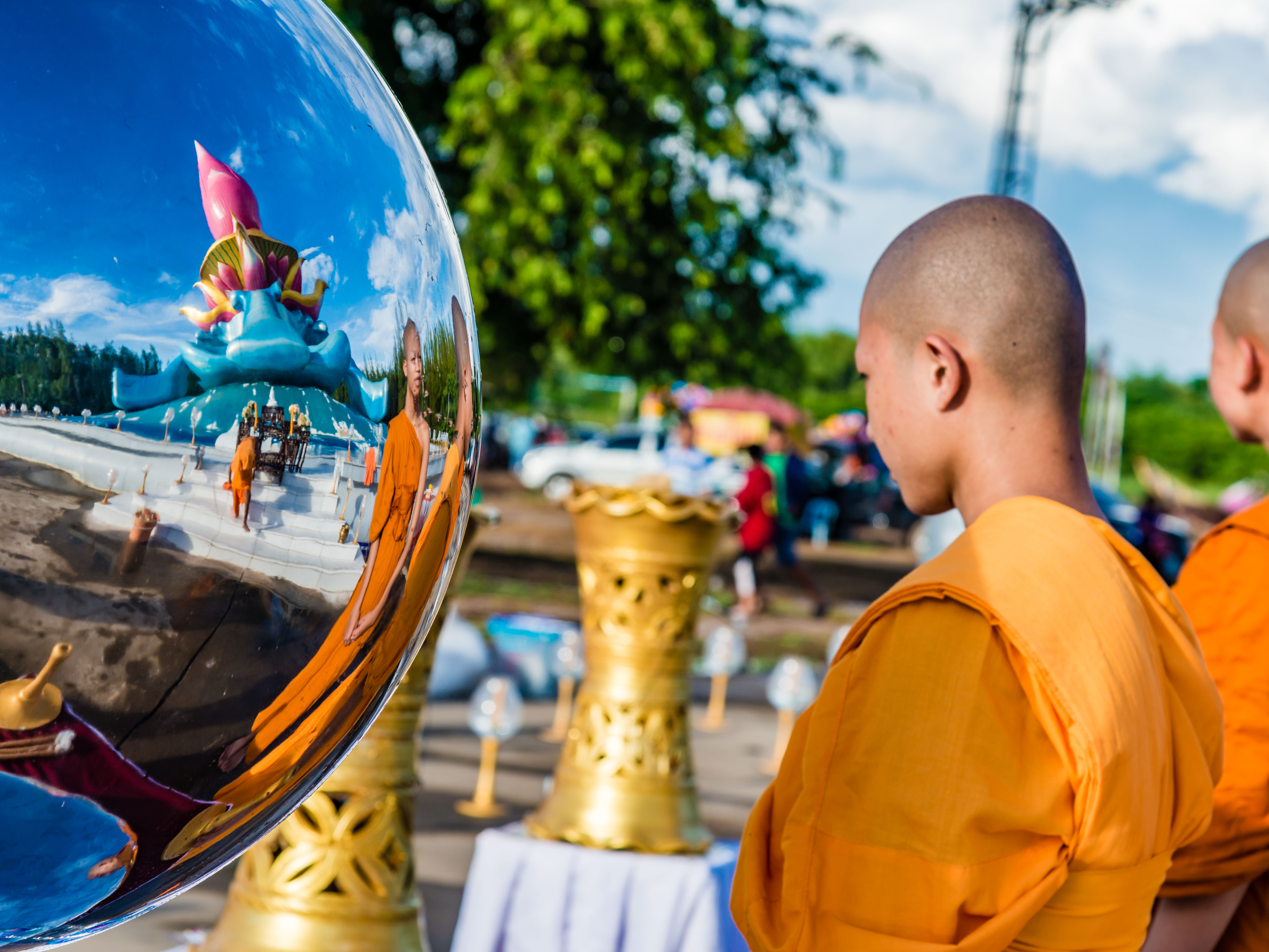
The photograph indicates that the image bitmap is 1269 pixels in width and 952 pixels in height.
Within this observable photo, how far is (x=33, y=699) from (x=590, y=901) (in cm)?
173

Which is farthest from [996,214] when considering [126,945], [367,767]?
[126,945]

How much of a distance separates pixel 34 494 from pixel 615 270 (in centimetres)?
823

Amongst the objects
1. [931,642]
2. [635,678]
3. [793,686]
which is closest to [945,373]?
[931,642]

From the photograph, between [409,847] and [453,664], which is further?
[453,664]

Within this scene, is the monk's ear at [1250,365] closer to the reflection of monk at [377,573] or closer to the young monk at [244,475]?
the reflection of monk at [377,573]

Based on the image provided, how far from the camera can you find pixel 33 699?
0.59 m

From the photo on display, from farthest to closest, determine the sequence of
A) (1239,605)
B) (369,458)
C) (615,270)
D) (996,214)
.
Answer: (615,270), (1239,605), (996,214), (369,458)

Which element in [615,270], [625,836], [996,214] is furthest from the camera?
[615,270]

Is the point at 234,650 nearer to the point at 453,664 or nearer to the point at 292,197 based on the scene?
the point at 292,197

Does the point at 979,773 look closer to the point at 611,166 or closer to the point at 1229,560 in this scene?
the point at 1229,560

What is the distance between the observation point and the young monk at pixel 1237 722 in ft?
5.09

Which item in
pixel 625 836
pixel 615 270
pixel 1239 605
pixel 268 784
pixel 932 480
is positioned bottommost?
pixel 625 836

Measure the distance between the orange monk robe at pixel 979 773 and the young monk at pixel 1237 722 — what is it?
47cm

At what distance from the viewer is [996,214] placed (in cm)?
130
